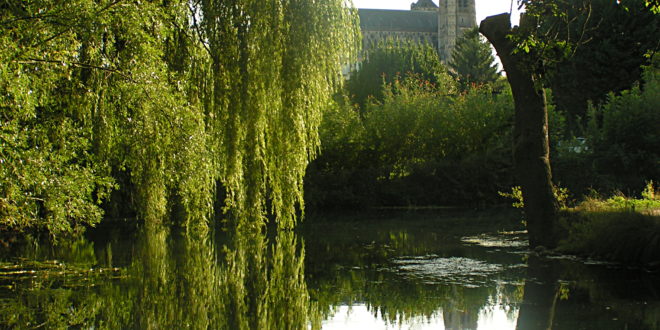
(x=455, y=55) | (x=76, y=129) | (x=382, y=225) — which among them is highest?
(x=455, y=55)

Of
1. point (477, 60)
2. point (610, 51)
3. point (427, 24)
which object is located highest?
point (427, 24)

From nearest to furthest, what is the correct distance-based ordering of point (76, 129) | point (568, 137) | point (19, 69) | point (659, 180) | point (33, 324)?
point (19, 69) < point (33, 324) < point (76, 129) < point (659, 180) < point (568, 137)

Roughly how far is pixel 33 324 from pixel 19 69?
2.63 metres

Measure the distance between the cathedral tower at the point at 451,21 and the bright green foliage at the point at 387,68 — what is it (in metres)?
53.1

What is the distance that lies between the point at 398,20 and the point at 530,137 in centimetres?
10358

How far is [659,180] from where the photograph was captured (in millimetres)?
26141

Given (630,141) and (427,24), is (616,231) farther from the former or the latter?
(427,24)

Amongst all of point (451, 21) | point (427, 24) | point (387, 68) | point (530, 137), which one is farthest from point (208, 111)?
point (427, 24)

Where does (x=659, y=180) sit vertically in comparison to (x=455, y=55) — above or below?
below

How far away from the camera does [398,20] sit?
379 feet

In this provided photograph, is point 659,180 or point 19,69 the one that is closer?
point 19,69

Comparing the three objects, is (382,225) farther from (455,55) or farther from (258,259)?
(455,55)

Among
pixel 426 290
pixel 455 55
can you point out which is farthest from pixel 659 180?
pixel 455 55

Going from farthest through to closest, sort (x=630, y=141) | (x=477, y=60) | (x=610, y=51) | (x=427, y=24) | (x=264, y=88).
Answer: (x=427, y=24) < (x=477, y=60) < (x=610, y=51) < (x=630, y=141) < (x=264, y=88)
